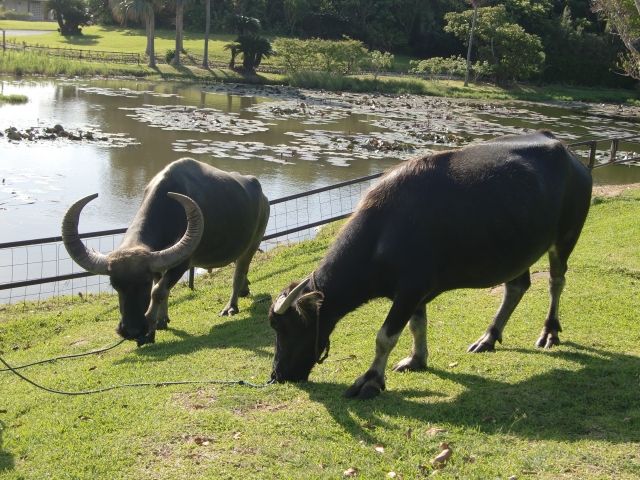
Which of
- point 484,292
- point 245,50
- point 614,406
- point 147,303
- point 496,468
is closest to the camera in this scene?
point 496,468

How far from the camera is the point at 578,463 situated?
17.6 feet

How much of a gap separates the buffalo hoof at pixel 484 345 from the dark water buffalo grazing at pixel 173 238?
3544mm

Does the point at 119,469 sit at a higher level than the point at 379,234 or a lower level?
lower

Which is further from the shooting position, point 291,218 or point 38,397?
point 291,218

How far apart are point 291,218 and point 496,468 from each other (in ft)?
47.3

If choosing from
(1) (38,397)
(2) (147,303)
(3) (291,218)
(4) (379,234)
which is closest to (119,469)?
(1) (38,397)

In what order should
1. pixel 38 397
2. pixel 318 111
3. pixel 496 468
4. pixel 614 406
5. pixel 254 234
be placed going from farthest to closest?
pixel 318 111 < pixel 254 234 < pixel 38 397 < pixel 614 406 < pixel 496 468

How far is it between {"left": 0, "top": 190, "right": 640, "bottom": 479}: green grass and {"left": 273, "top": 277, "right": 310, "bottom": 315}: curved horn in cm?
74

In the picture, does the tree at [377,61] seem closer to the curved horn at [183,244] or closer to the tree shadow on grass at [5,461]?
the curved horn at [183,244]

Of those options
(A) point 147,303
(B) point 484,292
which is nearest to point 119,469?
(A) point 147,303

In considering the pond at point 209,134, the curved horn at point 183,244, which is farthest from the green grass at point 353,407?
the pond at point 209,134

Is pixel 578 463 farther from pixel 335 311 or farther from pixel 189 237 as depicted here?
pixel 189 237

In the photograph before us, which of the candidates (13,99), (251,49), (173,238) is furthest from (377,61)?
(173,238)

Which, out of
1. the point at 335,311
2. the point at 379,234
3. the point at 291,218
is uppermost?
the point at 379,234
